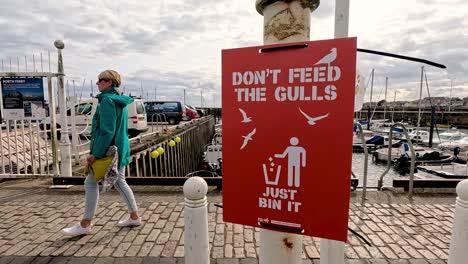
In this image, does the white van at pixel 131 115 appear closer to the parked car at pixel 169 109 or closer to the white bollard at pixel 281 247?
the parked car at pixel 169 109

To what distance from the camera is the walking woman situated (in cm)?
296

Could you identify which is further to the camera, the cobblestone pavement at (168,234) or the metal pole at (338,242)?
the cobblestone pavement at (168,234)

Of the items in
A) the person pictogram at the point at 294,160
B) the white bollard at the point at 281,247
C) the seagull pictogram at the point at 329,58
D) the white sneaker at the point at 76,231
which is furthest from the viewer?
the white sneaker at the point at 76,231

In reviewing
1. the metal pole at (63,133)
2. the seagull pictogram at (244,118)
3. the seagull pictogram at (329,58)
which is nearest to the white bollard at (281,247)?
the seagull pictogram at (244,118)

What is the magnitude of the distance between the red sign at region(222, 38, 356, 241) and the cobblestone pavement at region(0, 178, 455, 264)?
1.41 meters

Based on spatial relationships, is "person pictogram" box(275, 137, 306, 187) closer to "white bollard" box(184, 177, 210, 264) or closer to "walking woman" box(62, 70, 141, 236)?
"white bollard" box(184, 177, 210, 264)

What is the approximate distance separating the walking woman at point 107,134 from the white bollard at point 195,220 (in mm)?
1515

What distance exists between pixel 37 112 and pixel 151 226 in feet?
12.2

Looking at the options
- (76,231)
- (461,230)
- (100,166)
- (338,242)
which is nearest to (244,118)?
(338,242)

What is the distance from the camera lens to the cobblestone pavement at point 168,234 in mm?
2760

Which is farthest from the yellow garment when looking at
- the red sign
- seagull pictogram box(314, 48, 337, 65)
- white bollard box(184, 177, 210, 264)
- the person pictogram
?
seagull pictogram box(314, 48, 337, 65)

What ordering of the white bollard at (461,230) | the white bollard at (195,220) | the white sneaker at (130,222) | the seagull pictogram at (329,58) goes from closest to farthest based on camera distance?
the seagull pictogram at (329,58)
the white bollard at (461,230)
the white bollard at (195,220)
the white sneaker at (130,222)

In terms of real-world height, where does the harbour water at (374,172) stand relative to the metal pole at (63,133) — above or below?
below

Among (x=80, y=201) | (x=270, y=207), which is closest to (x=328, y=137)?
(x=270, y=207)
